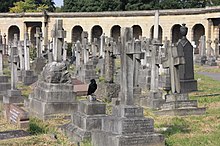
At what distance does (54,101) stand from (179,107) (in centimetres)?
352

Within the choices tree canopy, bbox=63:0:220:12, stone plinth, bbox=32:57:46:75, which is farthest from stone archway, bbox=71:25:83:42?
stone plinth, bbox=32:57:46:75

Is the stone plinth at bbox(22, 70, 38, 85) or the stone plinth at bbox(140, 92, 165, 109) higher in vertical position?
the stone plinth at bbox(22, 70, 38, 85)

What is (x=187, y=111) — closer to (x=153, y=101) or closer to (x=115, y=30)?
(x=153, y=101)

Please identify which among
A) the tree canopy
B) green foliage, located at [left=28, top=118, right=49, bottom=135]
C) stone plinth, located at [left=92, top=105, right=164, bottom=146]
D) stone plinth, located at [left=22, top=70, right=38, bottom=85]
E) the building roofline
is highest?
the tree canopy

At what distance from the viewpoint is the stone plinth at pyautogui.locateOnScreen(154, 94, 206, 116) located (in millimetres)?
12953

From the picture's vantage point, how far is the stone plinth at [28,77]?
21667 mm

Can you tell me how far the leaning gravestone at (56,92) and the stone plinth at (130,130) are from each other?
4344mm

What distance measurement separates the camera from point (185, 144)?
9.33 metres

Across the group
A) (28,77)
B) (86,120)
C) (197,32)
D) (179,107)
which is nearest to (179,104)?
(179,107)

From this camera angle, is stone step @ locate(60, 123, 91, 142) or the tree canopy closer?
stone step @ locate(60, 123, 91, 142)

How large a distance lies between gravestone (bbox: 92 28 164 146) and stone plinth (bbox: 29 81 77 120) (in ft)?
13.8

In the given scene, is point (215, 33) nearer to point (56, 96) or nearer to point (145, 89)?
point (145, 89)

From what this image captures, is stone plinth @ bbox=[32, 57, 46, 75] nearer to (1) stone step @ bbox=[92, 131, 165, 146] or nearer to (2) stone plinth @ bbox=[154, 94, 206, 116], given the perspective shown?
→ (2) stone plinth @ bbox=[154, 94, 206, 116]

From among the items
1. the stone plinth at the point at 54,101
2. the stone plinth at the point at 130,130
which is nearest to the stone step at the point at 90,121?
the stone plinth at the point at 130,130
